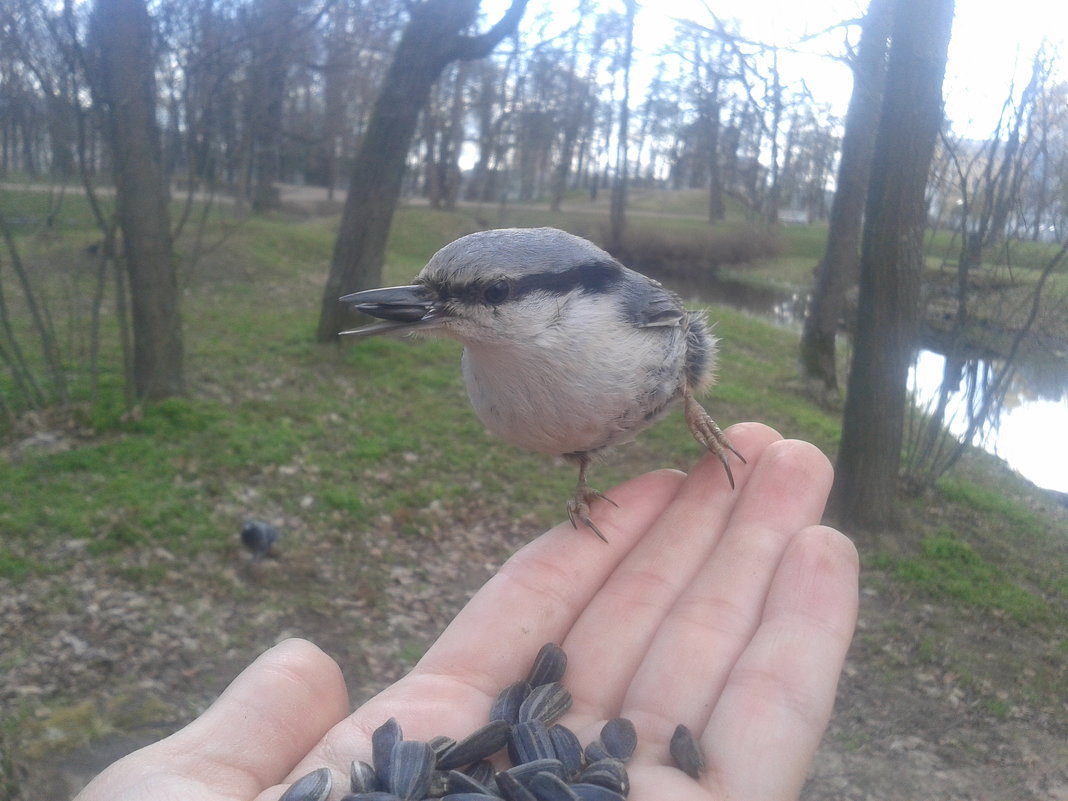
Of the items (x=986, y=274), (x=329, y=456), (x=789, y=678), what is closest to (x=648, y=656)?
(x=789, y=678)

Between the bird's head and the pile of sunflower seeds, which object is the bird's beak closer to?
the bird's head

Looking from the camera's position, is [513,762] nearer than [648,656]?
Yes

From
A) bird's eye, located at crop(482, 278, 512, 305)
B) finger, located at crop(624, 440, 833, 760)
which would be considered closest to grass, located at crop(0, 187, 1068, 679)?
finger, located at crop(624, 440, 833, 760)

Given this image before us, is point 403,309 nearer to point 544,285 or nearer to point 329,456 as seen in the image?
point 544,285

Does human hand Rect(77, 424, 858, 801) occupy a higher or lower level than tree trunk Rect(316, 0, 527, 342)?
lower

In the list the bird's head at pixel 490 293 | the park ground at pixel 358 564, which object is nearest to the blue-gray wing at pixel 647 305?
the bird's head at pixel 490 293

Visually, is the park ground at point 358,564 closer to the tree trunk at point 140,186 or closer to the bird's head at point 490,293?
the tree trunk at point 140,186
